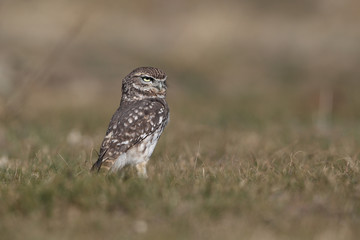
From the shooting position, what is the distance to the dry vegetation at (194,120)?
456 centimetres

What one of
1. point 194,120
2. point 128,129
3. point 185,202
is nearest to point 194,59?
point 194,120

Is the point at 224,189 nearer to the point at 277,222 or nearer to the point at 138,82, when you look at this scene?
the point at 277,222

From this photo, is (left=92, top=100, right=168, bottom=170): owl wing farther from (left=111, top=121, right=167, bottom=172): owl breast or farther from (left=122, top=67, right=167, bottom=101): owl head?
(left=122, top=67, right=167, bottom=101): owl head

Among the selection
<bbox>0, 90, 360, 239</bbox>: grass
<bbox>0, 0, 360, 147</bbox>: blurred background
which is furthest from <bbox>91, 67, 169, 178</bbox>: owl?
<bbox>0, 0, 360, 147</bbox>: blurred background

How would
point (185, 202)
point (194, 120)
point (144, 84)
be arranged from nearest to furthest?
point (185, 202), point (144, 84), point (194, 120)

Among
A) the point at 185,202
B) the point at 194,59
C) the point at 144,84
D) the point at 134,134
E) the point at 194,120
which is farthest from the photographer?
the point at 194,59

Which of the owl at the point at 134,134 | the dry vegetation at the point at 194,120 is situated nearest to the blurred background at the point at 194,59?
the dry vegetation at the point at 194,120

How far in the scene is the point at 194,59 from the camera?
934 inches

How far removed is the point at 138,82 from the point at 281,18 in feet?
79.3

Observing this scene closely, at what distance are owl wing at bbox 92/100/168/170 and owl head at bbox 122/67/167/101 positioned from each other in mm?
316

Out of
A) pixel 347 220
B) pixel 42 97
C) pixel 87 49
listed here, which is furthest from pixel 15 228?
pixel 87 49

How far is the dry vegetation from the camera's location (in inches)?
179

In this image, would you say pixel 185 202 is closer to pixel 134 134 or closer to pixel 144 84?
pixel 134 134

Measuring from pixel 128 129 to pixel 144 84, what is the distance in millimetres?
725
